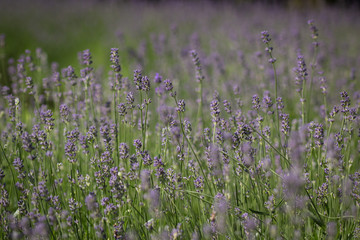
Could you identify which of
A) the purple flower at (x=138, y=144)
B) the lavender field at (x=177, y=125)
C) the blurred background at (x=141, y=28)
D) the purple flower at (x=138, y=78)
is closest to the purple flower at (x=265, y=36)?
the lavender field at (x=177, y=125)

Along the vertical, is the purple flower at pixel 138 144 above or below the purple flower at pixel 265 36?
below

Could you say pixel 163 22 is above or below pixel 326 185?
above

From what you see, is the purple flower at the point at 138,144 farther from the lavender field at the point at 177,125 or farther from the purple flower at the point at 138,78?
the purple flower at the point at 138,78

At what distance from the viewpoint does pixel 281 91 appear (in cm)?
398

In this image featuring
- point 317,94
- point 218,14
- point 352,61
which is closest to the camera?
point 317,94

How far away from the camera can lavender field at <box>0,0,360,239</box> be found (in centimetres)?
175

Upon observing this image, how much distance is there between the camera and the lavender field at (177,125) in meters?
1.75

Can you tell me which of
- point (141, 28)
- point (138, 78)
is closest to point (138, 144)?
point (138, 78)

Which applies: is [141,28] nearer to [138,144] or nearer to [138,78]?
[138,78]

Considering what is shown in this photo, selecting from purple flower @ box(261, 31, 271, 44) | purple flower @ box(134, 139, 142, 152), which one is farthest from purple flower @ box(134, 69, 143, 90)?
purple flower @ box(261, 31, 271, 44)

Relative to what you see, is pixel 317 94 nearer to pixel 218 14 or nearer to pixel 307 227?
pixel 307 227

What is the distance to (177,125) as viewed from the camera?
2230 millimetres

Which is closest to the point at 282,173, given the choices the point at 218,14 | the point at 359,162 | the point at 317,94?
the point at 359,162

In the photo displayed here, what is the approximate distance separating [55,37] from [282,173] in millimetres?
7073
